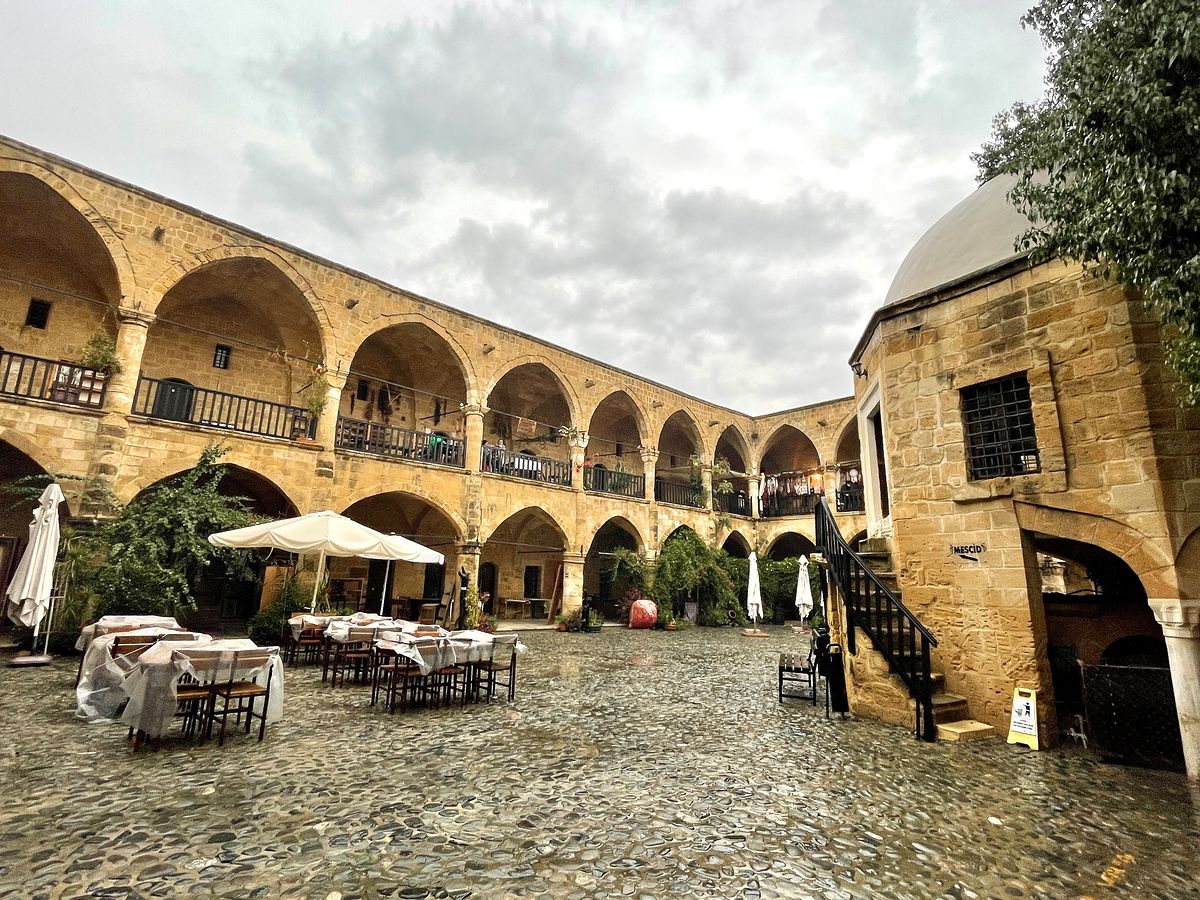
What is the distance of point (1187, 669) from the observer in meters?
4.12

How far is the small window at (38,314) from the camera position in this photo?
1071cm

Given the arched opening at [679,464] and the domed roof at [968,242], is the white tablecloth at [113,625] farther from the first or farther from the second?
the arched opening at [679,464]

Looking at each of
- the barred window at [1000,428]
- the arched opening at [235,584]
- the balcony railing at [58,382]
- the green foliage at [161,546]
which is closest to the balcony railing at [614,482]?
the arched opening at [235,584]

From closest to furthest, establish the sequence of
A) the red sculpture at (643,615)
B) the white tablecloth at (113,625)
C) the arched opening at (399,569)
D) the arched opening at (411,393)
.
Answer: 1. the white tablecloth at (113,625)
2. the arched opening at (411,393)
3. the arched opening at (399,569)
4. the red sculpture at (643,615)

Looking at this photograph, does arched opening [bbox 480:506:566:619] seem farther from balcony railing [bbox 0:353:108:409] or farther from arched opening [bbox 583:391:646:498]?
balcony railing [bbox 0:353:108:409]

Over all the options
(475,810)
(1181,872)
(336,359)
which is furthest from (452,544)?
(1181,872)

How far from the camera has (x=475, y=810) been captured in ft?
10.8

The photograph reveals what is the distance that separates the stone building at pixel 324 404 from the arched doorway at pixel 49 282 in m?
0.04

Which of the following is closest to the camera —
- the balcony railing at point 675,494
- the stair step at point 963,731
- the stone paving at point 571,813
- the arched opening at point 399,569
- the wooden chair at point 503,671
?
the stone paving at point 571,813

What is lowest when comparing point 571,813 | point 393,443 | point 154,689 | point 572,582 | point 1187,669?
point 571,813

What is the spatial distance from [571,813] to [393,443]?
38.3 feet

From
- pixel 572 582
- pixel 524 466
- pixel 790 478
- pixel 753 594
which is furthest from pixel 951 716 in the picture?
pixel 790 478

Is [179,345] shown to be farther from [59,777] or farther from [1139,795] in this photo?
[1139,795]

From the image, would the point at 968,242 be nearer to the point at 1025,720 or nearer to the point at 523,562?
the point at 1025,720
